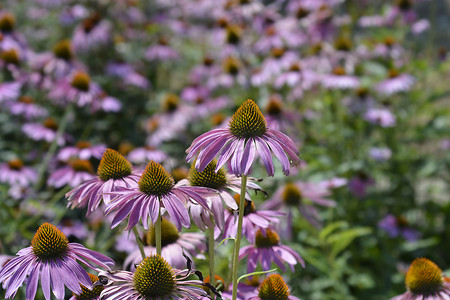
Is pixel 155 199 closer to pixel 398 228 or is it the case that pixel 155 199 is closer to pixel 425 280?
pixel 425 280

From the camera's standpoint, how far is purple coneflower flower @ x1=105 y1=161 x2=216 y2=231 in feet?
2.83

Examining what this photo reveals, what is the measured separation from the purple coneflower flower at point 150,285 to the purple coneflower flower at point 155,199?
7cm

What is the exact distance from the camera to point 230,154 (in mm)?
898

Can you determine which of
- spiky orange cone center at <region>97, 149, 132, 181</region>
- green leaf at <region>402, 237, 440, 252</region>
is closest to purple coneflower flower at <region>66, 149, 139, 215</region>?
spiky orange cone center at <region>97, 149, 132, 181</region>

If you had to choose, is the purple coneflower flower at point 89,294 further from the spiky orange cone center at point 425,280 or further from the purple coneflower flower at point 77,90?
the purple coneflower flower at point 77,90

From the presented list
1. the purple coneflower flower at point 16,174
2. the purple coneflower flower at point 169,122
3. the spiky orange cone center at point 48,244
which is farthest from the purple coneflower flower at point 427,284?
the purple coneflower flower at point 169,122

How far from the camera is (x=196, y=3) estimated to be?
204 inches

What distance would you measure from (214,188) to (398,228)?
2.25m

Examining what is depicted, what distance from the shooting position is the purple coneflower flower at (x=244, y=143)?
0.90m

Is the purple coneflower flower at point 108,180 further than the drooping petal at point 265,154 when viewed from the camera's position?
Yes

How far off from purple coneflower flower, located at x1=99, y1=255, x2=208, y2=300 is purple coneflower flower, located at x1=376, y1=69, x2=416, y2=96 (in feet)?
8.67

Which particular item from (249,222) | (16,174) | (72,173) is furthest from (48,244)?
(16,174)

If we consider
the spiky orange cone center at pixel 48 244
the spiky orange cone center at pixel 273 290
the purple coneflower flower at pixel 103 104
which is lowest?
the spiky orange cone center at pixel 273 290

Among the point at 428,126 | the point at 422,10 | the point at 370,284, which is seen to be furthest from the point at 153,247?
the point at 422,10
